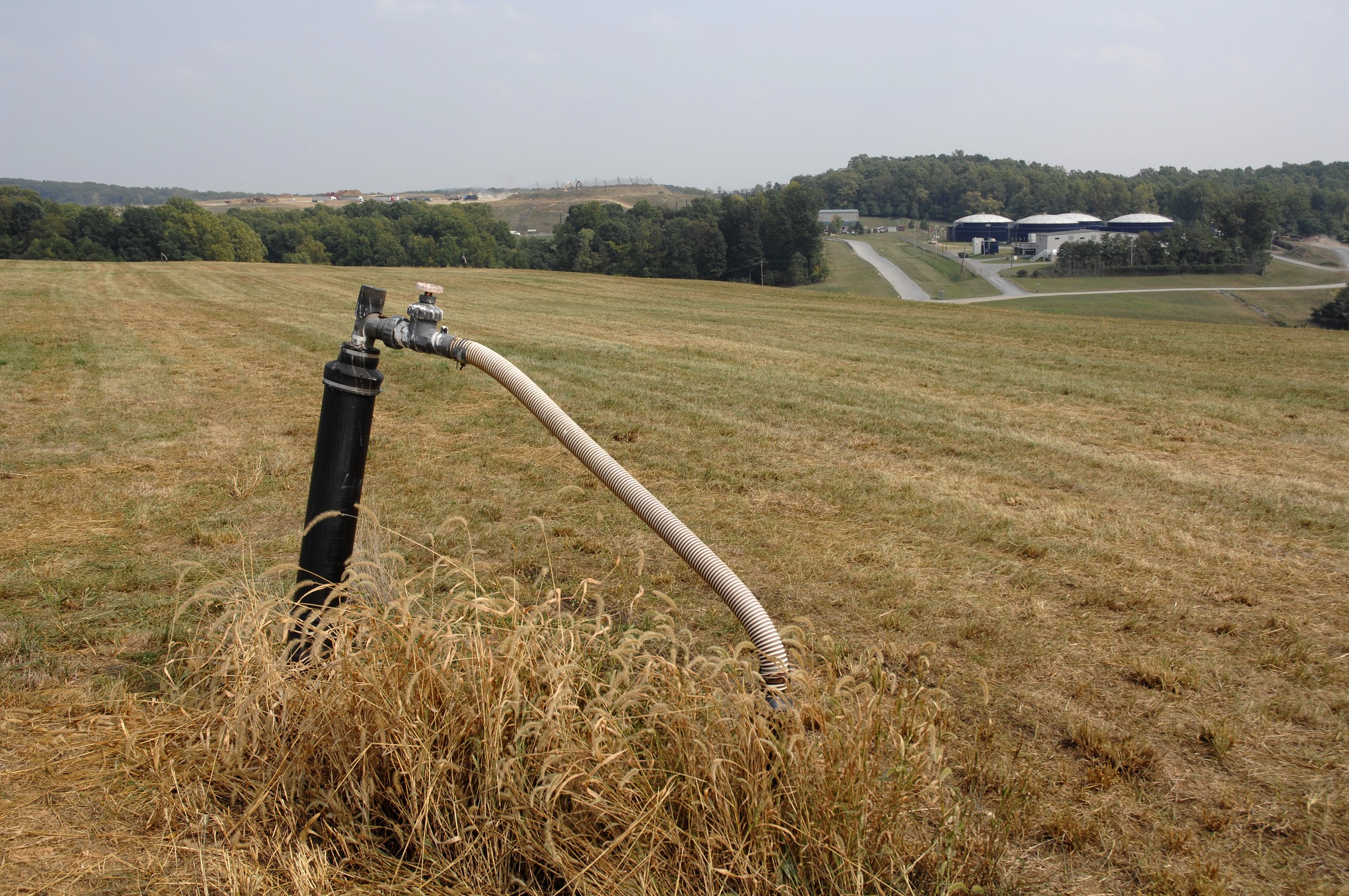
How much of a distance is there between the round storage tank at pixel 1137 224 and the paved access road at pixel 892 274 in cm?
3116

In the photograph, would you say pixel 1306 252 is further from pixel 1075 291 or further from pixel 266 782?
pixel 266 782

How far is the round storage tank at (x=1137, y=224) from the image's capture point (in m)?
103

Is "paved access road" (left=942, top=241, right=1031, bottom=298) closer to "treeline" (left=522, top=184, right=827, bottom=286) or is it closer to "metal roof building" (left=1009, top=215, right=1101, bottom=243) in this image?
"metal roof building" (left=1009, top=215, right=1101, bottom=243)

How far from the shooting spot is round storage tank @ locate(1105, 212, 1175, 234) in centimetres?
10281

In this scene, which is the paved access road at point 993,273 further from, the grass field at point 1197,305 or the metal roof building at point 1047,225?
the metal roof building at point 1047,225

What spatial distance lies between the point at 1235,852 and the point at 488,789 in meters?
2.26

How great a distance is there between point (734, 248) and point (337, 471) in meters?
77.7

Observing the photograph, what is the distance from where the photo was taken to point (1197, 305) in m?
53.6

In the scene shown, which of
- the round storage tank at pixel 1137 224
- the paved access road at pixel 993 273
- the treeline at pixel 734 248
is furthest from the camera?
the round storage tank at pixel 1137 224

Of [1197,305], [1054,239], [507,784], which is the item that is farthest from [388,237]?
[507,784]

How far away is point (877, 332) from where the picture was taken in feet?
59.4

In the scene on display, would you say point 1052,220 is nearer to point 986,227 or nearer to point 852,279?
point 986,227

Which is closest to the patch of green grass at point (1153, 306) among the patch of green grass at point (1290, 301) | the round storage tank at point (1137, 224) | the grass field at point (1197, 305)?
the grass field at point (1197, 305)

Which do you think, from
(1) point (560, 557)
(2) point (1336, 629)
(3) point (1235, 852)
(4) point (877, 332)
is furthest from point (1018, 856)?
(4) point (877, 332)
